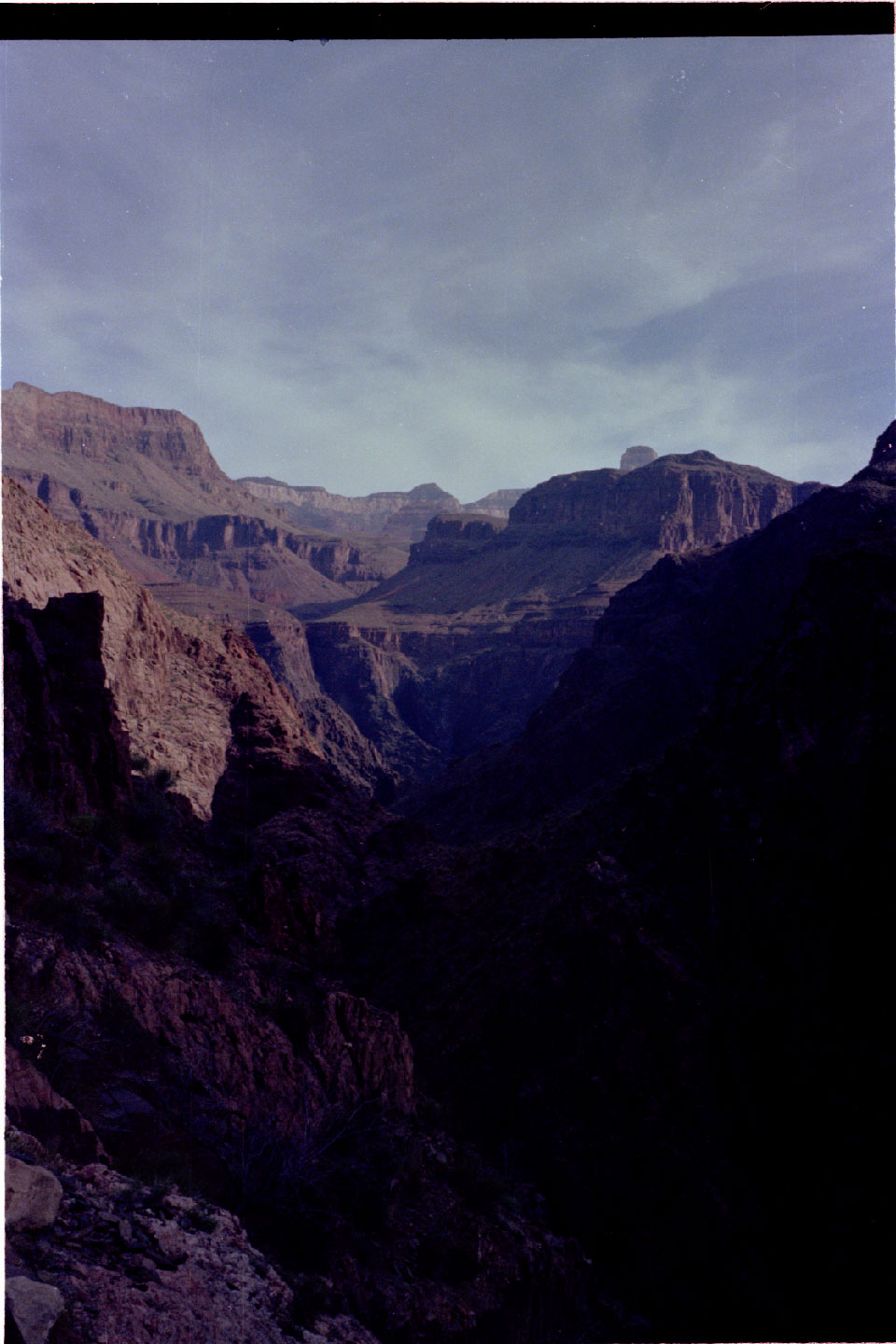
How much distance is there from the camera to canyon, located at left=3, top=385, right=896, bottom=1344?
5.26m

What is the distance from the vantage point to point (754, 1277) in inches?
373

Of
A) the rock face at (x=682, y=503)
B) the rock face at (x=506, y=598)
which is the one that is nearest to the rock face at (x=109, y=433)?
the rock face at (x=506, y=598)

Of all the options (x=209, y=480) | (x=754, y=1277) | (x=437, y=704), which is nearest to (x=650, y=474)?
(x=437, y=704)

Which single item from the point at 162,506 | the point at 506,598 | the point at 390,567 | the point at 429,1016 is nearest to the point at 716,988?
the point at 429,1016

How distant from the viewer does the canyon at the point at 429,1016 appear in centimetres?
526

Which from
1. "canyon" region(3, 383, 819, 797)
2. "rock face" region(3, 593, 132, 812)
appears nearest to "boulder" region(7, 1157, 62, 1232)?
"rock face" region(3, 593, 132, 812)

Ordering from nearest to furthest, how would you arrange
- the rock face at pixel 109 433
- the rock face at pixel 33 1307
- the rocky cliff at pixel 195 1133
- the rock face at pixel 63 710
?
the rock face at pixel 33 1307 < the rocky cliff at pixel 195 1133 < the rock face at pixel 63 710 < the rock face at pixel 109 433

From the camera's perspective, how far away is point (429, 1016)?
586 inches

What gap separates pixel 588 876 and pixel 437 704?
7665cm

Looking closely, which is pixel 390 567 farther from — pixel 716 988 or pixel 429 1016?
pixel 716 988

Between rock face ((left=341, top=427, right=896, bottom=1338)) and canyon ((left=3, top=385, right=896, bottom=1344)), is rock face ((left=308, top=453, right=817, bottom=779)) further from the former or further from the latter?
rock face ((left=341, top=427, right=896, bottom=1338))

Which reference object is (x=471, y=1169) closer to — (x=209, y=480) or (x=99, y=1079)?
(x=99, y=1079)

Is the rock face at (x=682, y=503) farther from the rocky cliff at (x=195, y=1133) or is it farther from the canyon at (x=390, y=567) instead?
the rocky cliff at (x=195, y=1133)

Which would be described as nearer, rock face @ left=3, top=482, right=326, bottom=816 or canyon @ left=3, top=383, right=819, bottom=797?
rock face @ left=3, top=482, right=326, bottom=816
